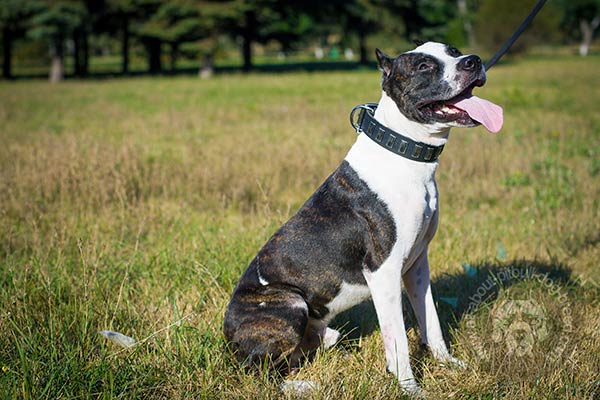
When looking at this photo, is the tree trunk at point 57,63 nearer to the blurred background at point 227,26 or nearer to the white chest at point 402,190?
the blurred background at point 227,26

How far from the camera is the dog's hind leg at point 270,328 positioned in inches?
121

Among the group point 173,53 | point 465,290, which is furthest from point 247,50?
point 465,290

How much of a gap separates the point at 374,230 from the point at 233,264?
1.64 metres

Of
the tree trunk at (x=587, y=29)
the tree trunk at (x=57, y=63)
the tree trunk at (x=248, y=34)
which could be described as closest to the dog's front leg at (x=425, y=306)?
the tree trunk at (x=57, y=63)

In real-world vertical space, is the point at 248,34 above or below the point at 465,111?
above

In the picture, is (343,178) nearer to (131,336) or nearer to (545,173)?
(131,336)

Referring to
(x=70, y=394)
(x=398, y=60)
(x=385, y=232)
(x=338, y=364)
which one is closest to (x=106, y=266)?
(x=70, y=394)

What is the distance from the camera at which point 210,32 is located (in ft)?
103

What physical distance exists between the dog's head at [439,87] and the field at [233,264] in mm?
1352

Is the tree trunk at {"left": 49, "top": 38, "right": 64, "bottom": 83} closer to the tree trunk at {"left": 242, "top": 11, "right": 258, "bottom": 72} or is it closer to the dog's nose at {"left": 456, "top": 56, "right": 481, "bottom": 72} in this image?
the tree trunk at {"left": 242, "top": 11, "right": 258, "bottom": 72}

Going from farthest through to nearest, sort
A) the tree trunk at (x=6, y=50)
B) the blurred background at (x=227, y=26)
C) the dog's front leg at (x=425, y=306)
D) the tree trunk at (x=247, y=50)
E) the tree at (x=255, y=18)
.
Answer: the tree trunk at (x=247, y=50)
the tree trunk at (x=6, y=50)
the tree at (x=255, y=18)
the blurred background at (x=227, y=26)
the dog's front leg at (x=425, y=306)

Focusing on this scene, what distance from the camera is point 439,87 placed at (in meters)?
2.94

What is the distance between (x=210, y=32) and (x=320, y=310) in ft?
98.8

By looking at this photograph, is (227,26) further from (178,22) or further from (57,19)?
(57,19)
